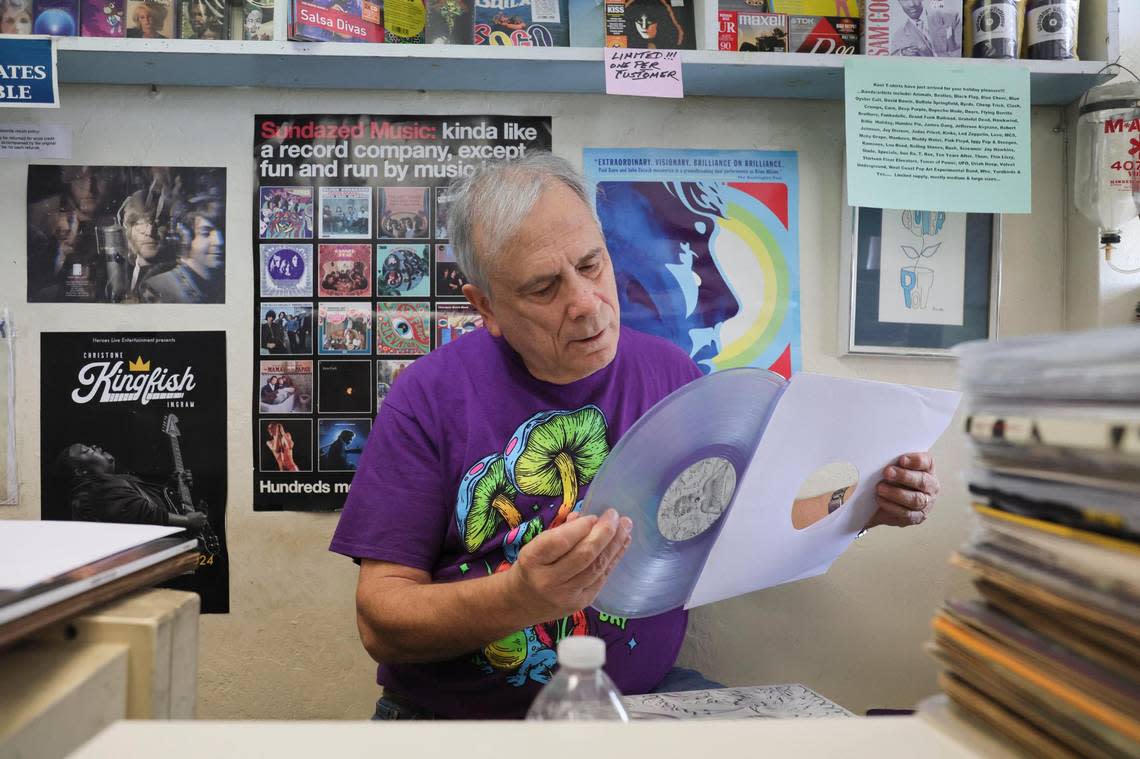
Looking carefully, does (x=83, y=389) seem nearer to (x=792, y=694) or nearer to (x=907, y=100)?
(x=792, y=694)

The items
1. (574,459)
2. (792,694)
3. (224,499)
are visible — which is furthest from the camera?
(224,499)

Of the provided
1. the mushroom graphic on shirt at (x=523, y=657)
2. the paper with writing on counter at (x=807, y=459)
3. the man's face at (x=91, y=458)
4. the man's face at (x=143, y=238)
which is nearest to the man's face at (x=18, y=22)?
the man's face at (x=143, y=238)

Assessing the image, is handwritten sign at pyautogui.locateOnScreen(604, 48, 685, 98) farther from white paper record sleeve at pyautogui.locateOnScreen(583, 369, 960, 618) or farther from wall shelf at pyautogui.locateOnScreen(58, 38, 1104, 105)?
white paper record sleeve at pyautogui.locateOnScreen(583, 369, 960, 618)

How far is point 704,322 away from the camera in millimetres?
1579

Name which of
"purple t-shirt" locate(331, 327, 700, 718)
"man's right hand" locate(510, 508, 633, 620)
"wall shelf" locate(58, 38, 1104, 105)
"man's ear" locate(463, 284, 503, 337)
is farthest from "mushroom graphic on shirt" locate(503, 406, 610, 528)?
"wall shelf" locate(58, 38, 1104, 105)

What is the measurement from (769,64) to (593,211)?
0.47 metres

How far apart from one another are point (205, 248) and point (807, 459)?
1187 millimetres

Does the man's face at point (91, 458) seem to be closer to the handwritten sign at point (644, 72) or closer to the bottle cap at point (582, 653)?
the handwritten sign at point (644, 72)

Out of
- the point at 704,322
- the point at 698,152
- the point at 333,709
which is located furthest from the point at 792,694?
the point at 698,152

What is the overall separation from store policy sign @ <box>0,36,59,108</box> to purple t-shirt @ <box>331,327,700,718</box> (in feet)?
2.56

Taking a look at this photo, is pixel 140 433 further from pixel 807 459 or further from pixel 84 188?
pixel 807 459

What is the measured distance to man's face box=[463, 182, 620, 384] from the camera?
45.7 inches

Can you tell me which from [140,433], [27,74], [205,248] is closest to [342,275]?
[205,248]

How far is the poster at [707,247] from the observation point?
61.9 inches
